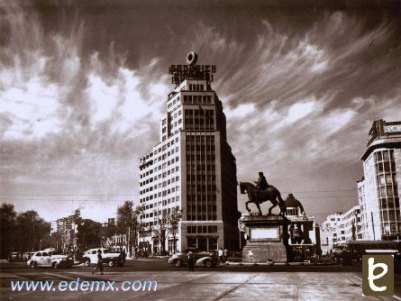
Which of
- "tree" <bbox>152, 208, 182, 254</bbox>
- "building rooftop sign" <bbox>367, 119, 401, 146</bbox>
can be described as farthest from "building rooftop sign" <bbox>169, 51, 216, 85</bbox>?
"building rooftop sign" <bbox>367, 119, 401, 146</bbox>

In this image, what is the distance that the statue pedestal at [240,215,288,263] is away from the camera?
37438mm

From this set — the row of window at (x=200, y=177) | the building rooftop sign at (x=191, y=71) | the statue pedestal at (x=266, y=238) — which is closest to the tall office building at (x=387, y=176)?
the row of window at (x=200, y=177)

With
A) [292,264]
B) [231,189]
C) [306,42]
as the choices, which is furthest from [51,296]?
[231,189]

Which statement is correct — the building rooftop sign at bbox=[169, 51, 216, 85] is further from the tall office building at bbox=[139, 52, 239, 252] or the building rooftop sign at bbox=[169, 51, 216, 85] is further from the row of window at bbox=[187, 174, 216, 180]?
the row of window at bbox=[187, 174, 216, 180]

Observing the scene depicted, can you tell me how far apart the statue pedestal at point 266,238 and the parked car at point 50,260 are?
634 inches

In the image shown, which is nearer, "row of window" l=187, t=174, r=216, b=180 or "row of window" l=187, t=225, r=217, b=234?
"row of window" l=187, t=225, r=217, b=234

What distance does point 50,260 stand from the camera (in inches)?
1617

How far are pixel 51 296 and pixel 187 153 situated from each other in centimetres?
9372

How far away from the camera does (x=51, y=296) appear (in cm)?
1648

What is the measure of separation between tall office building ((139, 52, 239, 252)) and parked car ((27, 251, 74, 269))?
2301 inches

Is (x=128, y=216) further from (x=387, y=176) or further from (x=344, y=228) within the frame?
(x=344, y=228)

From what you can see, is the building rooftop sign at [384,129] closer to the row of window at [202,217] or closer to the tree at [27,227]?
the row of window at [202,217]

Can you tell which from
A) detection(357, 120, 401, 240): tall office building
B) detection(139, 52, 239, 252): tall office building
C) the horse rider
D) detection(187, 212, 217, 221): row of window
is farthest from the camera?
detection(187, 212, 217, 221): row of window

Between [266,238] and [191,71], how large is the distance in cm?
8812
